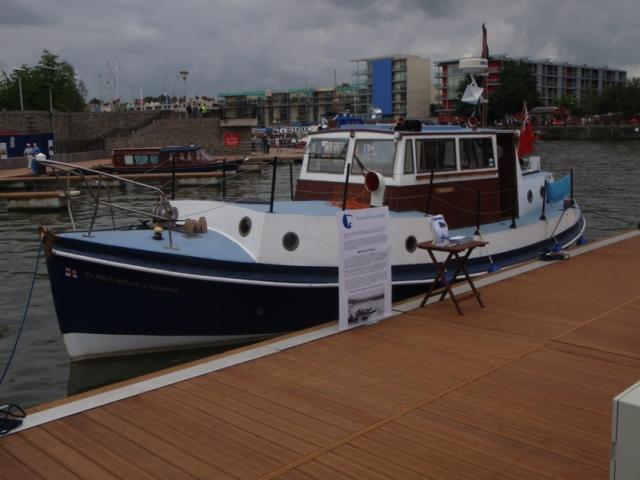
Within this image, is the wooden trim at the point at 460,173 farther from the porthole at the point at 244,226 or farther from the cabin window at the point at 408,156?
the porthole at the point at 244,226

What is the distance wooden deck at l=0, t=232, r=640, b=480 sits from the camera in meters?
5.21

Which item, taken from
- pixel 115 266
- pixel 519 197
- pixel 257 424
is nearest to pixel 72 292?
pixel 115 266

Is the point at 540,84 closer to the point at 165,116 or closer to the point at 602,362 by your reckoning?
the point at 165,116

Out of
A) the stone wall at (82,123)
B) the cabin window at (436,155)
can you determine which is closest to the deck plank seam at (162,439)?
the cabin window at (436,155)

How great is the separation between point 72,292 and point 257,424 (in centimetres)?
446

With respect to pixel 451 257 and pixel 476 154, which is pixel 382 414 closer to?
pixel 451 257

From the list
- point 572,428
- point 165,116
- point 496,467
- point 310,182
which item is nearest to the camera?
point 496,467

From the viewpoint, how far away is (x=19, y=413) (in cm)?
614

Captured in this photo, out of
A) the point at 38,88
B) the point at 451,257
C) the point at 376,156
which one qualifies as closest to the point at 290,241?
the point at 451,257

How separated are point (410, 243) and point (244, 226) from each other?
8.51ft

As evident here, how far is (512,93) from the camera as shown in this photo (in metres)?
95.6

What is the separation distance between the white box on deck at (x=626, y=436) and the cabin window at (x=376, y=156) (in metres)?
8.40

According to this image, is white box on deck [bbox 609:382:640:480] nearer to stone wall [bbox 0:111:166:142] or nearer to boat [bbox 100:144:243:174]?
boat [bbox 100:144:243:174]

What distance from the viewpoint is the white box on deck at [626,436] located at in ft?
10.5
